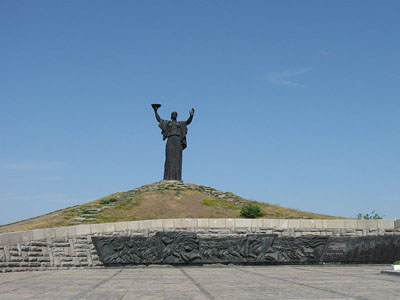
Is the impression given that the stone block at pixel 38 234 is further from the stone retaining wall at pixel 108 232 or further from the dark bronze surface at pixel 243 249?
the dark bronze surface at pixel 243 249

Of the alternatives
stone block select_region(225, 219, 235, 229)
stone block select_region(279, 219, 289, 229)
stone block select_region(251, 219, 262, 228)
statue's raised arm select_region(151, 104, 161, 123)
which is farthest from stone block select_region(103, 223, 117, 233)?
statue's raised arm select_region(151, 104, 161, 123)

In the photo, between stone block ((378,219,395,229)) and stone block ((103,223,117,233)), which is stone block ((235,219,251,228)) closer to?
stone block ((103,223,117,233))

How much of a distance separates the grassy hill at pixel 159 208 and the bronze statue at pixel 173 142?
854 millimetres

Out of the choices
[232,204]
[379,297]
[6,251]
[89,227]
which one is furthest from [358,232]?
[6,251]

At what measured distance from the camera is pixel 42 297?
7.42 metres

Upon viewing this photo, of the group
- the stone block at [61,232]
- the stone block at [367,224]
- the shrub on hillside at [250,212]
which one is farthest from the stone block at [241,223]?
the stone block at [61,232]

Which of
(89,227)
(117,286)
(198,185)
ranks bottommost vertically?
(117,286)

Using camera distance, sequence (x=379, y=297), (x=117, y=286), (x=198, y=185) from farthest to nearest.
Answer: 1. (x=198, y=185)
2. (x=117, y=286)
3. (x=379, y=297)

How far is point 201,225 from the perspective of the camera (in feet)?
57.9

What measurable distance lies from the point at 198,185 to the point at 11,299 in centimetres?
2050

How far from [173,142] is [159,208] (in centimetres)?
592

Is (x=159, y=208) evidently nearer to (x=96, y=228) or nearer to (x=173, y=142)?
(x=96, y=228)

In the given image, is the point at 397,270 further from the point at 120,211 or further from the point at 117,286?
the point at 120,211

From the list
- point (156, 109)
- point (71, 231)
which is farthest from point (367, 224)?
point (156, 109)
